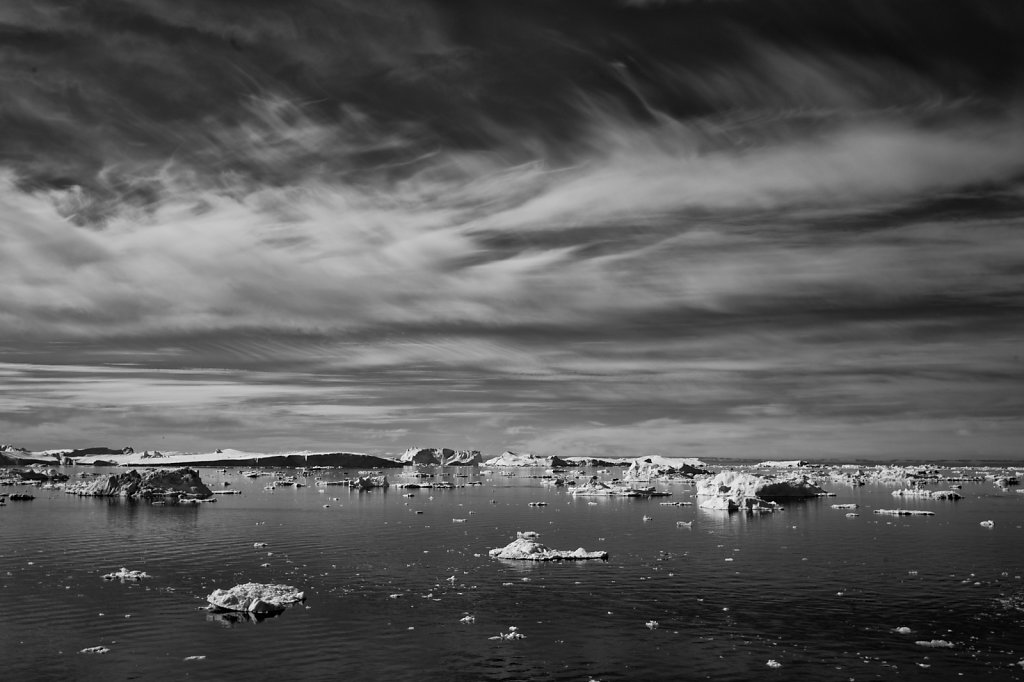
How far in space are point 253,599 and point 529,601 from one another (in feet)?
59.4

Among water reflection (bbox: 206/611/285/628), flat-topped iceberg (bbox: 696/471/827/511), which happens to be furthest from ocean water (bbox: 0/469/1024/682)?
flat-topped iceberg (bbox: 696/471/827/511)

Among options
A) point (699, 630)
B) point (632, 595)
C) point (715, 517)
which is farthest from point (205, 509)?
point (699, 630)

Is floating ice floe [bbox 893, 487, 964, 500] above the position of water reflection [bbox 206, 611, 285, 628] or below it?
below

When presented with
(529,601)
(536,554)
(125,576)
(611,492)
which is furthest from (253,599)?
(611,492)

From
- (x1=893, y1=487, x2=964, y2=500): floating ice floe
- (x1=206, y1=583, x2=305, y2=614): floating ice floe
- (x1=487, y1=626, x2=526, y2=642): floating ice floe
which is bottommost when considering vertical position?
(x1=893, y1=487, x2=964, y2=500): floating ice floe

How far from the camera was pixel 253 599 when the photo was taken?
156 ft

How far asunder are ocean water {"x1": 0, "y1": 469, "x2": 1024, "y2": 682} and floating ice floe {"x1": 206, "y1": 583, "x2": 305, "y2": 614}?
1.02 metres

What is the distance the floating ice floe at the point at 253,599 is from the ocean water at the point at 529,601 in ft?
3.34

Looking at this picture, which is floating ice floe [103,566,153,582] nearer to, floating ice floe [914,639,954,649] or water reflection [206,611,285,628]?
water reflection [206,611,285,628]

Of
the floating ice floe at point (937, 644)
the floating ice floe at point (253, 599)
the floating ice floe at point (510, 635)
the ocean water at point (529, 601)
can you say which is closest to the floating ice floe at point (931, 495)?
the ocean water at point (529, 601)

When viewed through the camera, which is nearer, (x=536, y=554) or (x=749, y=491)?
(x=536, y=554)

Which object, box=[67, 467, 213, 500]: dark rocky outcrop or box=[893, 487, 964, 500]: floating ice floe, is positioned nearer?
box=[893, 487, 964, 500]: floating ice floe

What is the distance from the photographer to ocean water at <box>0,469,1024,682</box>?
1463 inches

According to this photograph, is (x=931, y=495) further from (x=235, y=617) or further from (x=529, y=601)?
(x=235, y=617)
